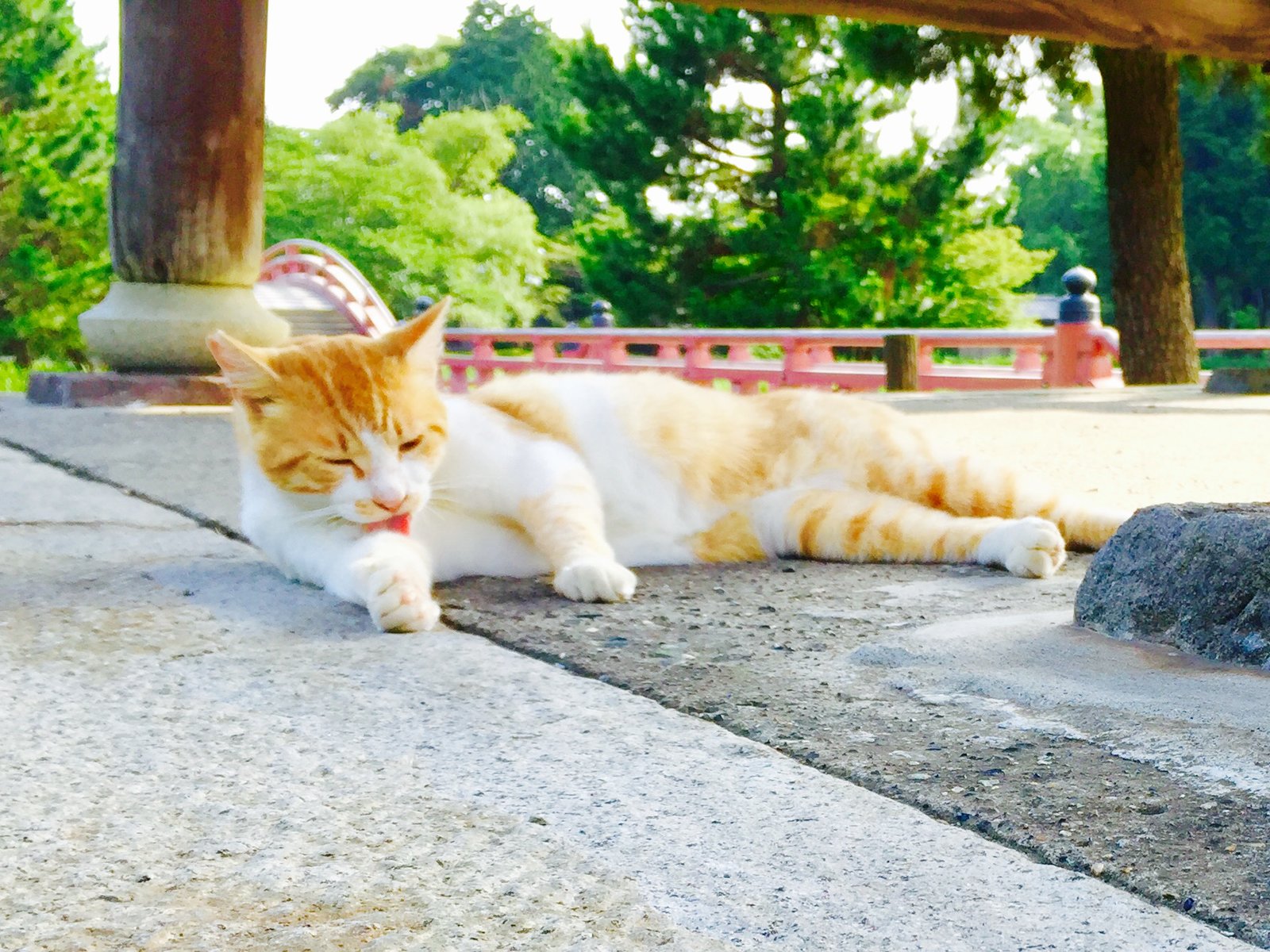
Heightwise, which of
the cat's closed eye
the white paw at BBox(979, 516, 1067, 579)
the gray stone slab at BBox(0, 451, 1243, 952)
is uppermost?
the cat's closed eye

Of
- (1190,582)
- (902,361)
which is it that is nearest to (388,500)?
(1190,582)

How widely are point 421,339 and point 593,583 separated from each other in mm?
648

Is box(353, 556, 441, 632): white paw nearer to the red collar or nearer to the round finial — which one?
the red collar

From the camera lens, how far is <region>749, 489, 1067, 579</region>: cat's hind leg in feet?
8.96

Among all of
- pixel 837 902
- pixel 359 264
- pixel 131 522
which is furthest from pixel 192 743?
pixel 359 264

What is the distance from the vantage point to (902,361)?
39.2 ft

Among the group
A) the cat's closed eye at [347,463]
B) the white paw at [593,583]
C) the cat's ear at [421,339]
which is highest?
the cat's ear at [421,339]

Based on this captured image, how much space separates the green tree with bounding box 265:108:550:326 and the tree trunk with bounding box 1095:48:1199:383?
20.9 metres

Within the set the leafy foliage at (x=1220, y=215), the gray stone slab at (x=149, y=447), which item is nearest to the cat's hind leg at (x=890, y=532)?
the gray stone slab at (x=149, y=447)

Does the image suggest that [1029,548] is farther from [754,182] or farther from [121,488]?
[754,182]

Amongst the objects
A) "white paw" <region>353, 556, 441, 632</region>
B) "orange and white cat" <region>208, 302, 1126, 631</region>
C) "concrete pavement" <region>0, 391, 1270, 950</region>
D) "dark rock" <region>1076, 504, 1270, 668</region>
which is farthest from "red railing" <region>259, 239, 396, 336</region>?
"dark rock" <region>1076, 504, 1270, 668</region>

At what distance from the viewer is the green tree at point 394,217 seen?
98.9 feet

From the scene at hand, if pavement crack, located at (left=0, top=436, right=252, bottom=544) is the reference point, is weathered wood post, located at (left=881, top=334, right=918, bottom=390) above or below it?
above

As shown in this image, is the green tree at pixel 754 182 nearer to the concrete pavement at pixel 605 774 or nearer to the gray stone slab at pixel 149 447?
the gray stone slab at pixel 149 447
